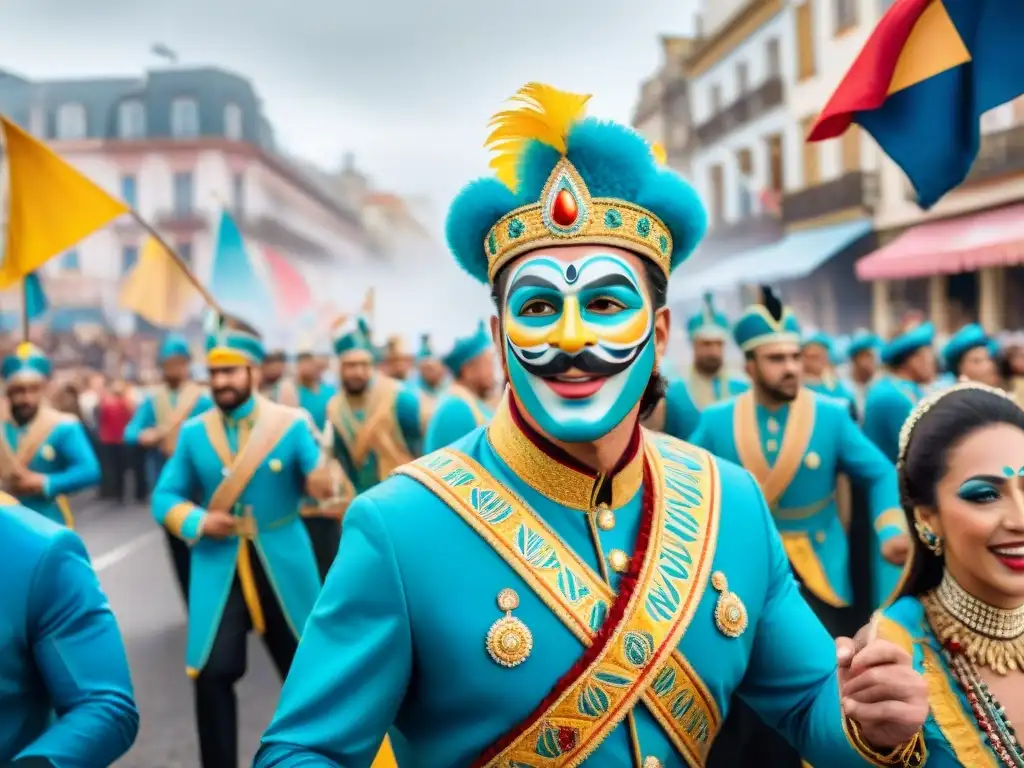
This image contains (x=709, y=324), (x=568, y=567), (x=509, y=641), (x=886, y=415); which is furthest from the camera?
(x=709, y=324)

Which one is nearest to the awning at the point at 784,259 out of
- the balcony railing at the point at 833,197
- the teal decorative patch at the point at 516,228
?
the balcony railing at the point at 833,197

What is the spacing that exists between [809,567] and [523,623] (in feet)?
11.8

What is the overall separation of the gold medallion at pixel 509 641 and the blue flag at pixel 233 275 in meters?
9.01

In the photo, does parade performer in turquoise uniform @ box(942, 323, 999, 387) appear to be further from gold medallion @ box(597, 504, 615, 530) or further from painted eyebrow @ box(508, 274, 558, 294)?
painted eyebrow @ box(508, 274, 558, 294)

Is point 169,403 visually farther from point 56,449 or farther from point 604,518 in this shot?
point 604,518

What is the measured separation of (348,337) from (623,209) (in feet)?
21.1

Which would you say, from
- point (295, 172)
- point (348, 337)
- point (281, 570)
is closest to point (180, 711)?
point (281, 570)

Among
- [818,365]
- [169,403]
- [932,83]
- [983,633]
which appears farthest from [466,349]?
[983,633]

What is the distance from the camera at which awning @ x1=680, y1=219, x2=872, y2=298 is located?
79.2ft

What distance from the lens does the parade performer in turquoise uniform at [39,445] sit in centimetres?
682

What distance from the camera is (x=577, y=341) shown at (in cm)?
228

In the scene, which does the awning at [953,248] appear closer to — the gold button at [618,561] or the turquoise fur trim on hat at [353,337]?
the turquoise fur trim on hat at [353,337]

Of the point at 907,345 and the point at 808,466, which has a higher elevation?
the point at 907,345

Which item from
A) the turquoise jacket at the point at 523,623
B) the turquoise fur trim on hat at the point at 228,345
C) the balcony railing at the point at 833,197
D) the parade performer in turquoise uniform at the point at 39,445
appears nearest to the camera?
the turquoise jacket at the point at 523,623
